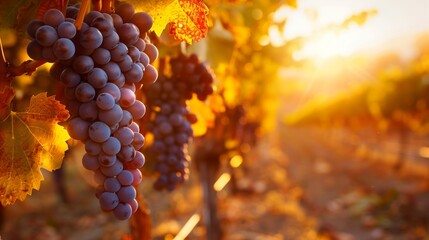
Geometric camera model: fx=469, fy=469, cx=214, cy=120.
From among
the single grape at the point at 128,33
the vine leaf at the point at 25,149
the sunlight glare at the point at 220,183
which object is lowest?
the vine leaf at the point at 25,149

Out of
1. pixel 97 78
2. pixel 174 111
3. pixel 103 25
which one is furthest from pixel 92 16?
pixel 174 111

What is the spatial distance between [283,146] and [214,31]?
90.8 ft

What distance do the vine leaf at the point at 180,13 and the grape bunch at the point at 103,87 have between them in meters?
0.12

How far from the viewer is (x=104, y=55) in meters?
1.05

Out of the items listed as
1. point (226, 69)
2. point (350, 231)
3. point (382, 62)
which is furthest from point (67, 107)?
point (382, 62)

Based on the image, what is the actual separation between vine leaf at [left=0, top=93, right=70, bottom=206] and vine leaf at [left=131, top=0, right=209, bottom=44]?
0.38 meters

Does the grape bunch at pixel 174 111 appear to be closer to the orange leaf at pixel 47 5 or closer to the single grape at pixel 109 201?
the orange leaf at pixel 47 5

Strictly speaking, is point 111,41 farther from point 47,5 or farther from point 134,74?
point 47,5

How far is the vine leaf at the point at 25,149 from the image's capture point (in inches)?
44.4

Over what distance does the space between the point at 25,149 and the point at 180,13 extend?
52 cm

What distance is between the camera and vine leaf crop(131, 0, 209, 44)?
1.22 m

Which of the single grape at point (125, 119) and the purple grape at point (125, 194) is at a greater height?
the single grape at point (125, 119)

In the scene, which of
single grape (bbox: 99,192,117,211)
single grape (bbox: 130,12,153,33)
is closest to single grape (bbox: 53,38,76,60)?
single grape (bbox: 130,12,153,33)

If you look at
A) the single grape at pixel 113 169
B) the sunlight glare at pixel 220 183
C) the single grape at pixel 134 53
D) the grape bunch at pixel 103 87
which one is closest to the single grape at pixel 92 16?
the grape bunch at pixel 103 87
